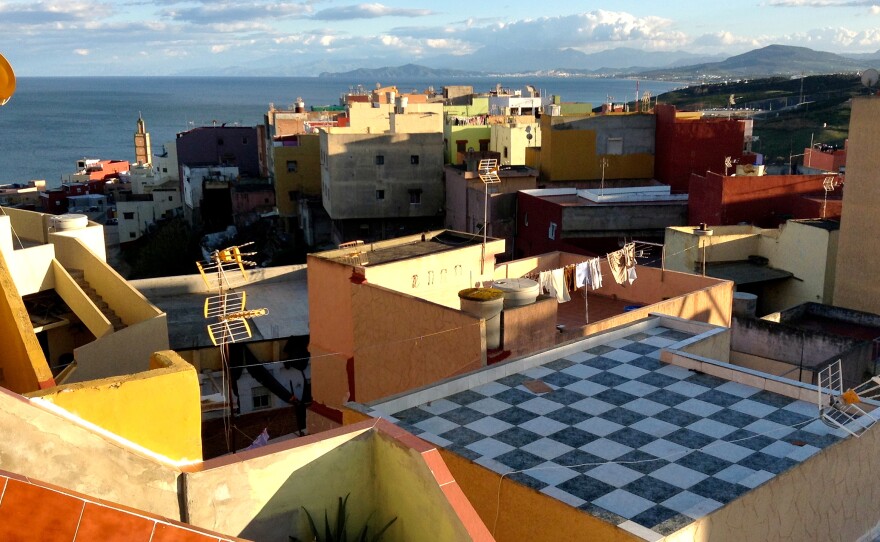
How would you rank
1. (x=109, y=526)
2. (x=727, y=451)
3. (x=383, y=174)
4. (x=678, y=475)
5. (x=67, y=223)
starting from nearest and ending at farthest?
1. (x=109, y=526)
2. (x=678, y=475)
3. (x=727, y=451)
4. (x=67, y=223)
5. (x=383, y=174)

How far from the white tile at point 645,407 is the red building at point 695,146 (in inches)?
1198

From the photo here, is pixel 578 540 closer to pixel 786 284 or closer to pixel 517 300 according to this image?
pixel 517 300

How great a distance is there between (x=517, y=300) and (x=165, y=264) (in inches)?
1838

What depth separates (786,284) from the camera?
90.3 ft

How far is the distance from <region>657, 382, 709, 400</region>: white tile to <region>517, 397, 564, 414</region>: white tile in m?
1.74

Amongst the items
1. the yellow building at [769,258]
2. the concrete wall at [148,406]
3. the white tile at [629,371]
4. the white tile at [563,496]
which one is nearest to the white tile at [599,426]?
the white tile at [563,496]

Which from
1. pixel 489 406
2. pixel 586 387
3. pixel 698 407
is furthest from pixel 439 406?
pixel 698 407

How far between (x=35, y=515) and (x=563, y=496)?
5.35m

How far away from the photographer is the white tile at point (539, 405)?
11.3 meters

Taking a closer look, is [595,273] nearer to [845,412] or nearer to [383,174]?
[845,412]

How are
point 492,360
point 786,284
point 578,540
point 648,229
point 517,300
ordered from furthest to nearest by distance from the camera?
point 648,229 < point 786,284 < point 517,300 < point 492,360 < point 578,540

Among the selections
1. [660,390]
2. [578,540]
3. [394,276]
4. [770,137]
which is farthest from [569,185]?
[770,137]

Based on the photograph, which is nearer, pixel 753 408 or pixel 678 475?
pixel 678 475

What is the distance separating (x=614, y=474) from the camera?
31.0 ft
